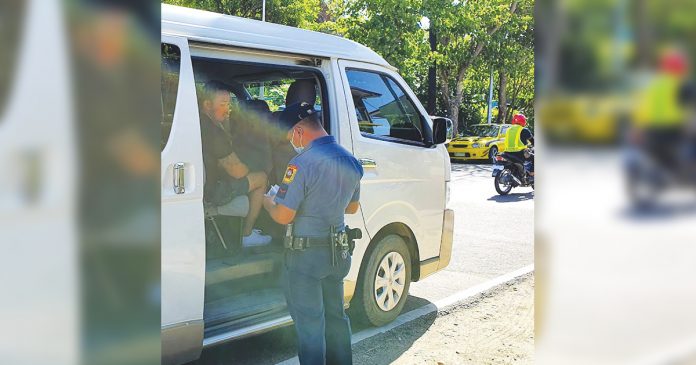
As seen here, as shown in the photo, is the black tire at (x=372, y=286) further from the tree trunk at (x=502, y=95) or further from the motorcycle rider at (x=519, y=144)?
the tree trunk at (x=502, y=95)

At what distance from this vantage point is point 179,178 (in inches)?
119

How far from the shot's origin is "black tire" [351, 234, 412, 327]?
432cm

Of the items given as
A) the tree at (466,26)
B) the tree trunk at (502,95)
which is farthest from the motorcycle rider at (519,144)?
the tree trunk at (502,95)

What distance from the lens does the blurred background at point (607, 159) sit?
0.84m

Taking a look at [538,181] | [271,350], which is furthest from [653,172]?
[271,350]

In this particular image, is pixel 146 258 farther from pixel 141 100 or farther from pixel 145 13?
pixel 145 13

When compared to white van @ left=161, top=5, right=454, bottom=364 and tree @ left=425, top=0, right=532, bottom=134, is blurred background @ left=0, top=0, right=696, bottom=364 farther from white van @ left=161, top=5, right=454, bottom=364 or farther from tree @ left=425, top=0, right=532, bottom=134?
tree @ left=425, top=0, right=532, bottom=134

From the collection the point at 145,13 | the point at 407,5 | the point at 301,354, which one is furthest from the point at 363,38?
the point at 145,13

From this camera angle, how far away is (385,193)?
4285 millimetres

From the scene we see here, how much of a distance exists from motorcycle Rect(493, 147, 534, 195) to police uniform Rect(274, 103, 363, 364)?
930cm

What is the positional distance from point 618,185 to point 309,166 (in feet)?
7.63

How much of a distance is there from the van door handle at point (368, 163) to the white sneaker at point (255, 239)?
906mm

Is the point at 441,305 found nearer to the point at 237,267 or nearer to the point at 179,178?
the point at 237,267

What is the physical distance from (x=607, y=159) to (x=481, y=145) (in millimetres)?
19948
